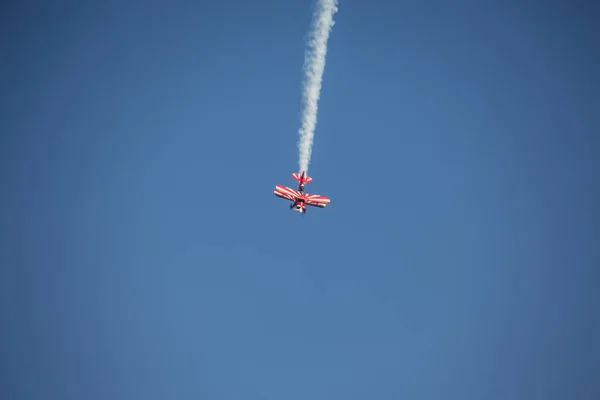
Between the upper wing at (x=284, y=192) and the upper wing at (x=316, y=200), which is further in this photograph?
the upper wing at (x=316, y=200)

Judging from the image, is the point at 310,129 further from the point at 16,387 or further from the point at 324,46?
the point at 16,387

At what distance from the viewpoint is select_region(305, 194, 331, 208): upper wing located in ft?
139

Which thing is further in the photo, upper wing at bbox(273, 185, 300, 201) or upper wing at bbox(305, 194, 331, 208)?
upper wing at bbox(305, 194, 331, 208)

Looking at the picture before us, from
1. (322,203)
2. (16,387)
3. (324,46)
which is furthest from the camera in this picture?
(16,387)

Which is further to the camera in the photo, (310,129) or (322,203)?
(322,203)

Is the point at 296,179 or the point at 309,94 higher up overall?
the point at 309,94

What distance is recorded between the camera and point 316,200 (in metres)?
42.6

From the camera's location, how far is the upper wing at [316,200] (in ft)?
139

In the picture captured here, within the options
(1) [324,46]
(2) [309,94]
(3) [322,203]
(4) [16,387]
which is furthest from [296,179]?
(4) [16,387]

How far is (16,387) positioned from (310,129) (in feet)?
143

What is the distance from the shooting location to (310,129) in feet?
132

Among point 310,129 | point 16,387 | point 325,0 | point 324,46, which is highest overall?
point 325,0

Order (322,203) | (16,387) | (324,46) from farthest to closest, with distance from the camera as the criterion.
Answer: (16,387) < (322,203) < (324,46)

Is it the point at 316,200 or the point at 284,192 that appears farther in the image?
the point at 316,200
